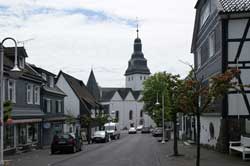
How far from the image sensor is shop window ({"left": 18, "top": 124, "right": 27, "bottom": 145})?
3691 cm

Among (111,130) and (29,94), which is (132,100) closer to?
(111,130)

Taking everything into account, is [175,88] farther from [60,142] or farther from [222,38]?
[60,142]

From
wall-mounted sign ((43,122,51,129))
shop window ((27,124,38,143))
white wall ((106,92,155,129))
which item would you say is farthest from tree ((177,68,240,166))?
white wall ((106,92,155,129))

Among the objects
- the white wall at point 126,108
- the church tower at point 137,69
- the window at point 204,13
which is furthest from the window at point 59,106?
the church tower at point 137,69

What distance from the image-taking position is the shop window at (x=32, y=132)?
4006cm

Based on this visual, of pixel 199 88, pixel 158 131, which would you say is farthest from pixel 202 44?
pixel 158 131

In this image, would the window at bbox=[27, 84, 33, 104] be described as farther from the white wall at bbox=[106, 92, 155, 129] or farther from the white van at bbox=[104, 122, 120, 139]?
the white wall at bbox=[106, 92, 155, 129]

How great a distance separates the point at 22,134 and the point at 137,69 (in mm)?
110573

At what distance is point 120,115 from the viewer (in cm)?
14238

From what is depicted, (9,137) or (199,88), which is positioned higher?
(199,88)

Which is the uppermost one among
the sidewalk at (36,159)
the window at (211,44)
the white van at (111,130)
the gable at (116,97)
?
the window at (211,44)

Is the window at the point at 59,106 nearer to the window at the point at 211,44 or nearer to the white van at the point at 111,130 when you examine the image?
the white van at the point at 111,130

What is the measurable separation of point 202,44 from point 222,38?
9627 millimetres

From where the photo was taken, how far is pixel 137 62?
481 feet
